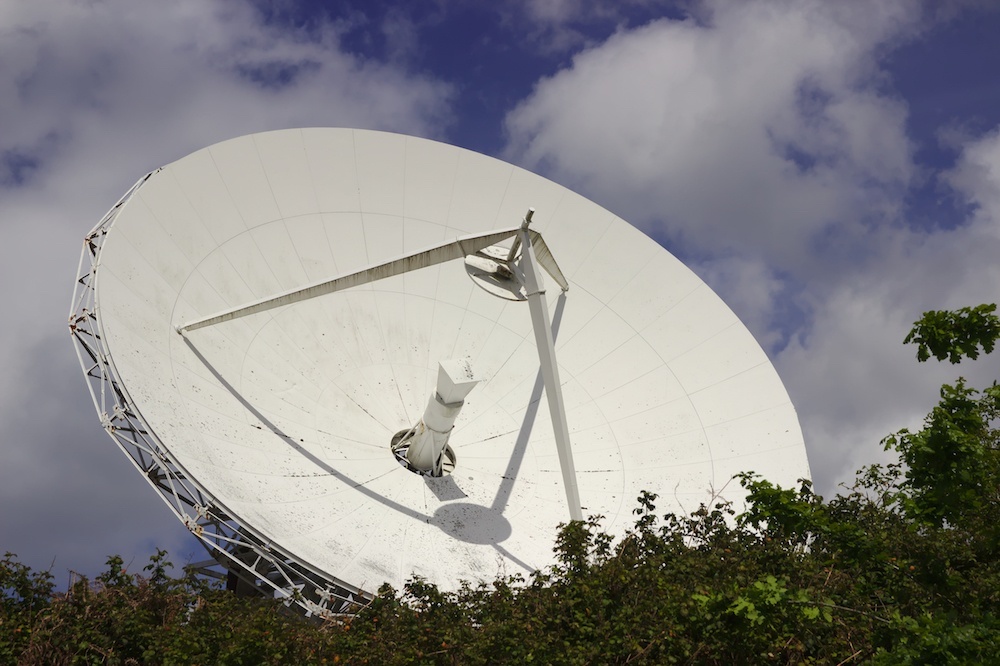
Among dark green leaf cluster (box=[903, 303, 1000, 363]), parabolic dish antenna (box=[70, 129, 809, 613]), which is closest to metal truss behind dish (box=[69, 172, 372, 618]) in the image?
parabolic dish antenna (box=[70, 129, 809, 613])

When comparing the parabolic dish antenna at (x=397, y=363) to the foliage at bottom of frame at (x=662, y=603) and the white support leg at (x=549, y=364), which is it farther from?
the foliage at bottom of frame at (x=662, y=603)

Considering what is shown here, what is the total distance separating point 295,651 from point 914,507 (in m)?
10.5

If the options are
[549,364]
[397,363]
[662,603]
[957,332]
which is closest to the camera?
[957,332]

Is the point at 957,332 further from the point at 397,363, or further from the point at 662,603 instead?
the point at 397,363

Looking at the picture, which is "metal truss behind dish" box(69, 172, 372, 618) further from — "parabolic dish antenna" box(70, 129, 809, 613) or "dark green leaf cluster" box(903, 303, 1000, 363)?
"dark green leaf cluster" box(903, 303, 1000, 363)

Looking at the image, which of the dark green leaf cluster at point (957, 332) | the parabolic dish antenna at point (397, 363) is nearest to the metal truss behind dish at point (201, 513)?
the parabolic dish antenna at point (397, 363)

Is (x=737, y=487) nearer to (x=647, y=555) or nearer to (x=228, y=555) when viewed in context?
(x=647, y=555)

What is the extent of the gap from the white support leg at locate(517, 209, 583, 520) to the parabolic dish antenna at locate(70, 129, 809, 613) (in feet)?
0.26

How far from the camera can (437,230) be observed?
29.5m

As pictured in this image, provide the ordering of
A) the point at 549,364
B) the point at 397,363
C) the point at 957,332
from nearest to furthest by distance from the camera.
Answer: the point at 957,332 < the point at 549,364 < the point at 397,363

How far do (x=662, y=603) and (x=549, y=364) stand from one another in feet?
24.5

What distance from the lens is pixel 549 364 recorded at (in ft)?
77.4

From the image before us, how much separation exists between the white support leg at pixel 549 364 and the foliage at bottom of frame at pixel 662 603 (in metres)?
1.85

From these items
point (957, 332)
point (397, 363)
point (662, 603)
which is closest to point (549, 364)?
point (397, 363)
